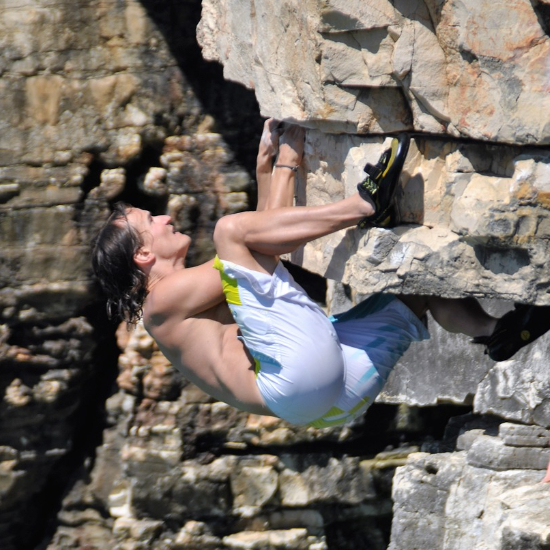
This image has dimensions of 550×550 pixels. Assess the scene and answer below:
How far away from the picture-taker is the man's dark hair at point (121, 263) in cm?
339

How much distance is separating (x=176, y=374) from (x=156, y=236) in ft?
7.79

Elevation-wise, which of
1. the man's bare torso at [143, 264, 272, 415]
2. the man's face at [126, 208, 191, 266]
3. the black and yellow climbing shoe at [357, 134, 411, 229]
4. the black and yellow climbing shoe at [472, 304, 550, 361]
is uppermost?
the black and yellow climbing shoe at [357, 134, 411, 229]

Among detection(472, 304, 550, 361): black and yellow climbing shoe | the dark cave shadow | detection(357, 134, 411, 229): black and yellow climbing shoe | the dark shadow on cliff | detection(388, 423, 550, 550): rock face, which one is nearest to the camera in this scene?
the dark shadow on cliff

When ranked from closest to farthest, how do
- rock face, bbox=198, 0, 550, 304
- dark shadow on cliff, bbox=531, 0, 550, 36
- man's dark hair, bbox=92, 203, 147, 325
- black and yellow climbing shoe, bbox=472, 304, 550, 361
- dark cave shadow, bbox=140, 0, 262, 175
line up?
dark shadow on cliff, bbox=531, 0, 550, 36
rock face, bbox=198, 0, 550, 304
black and yellow climbing shoe, bbox=472, 304, 550, 361
man's dark hair, bbox=92, 203, 147, 325
dark cave shadow, bbox=140, 0, 262, 175

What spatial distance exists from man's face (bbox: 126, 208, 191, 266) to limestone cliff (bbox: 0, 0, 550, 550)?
601mm

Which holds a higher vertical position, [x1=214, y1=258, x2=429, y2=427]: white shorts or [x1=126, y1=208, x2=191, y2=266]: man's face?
[x1=126, y1=208, x2=191, y2=266]: man's face

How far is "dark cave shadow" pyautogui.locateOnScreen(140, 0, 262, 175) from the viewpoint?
529 cm

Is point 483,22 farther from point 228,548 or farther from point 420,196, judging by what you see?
point 228,548

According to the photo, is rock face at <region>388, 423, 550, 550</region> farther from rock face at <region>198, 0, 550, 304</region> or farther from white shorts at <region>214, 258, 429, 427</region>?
rock face at <region>198, 0, 550, 304</region>

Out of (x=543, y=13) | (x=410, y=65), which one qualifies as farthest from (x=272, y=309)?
(x=543, y=13)

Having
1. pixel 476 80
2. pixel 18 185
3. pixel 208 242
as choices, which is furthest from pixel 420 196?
pixel 18 185

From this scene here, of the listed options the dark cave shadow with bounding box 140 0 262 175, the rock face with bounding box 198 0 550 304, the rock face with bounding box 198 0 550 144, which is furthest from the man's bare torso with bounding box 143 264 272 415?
the dark cave shadow with bounding box 140 0 262 175

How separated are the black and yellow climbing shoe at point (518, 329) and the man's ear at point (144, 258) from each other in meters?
1.29

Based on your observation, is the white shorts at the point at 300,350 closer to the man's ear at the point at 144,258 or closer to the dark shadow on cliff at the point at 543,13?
the man's ear at the point at 144,258
